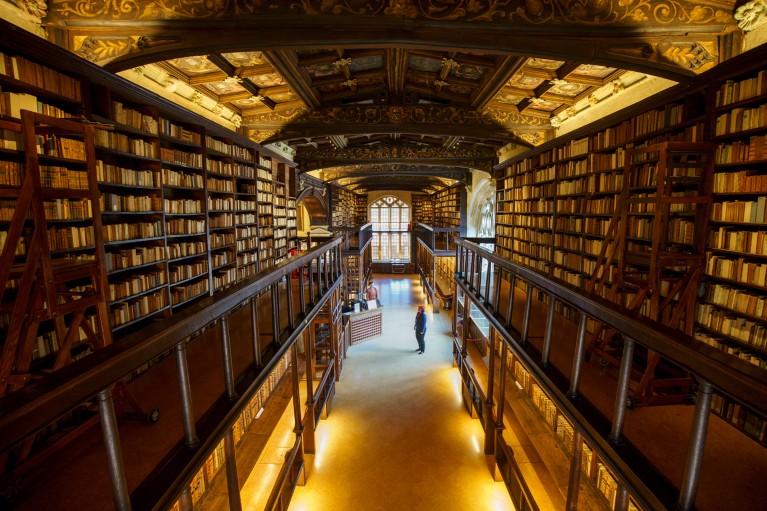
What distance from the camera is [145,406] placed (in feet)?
7.70

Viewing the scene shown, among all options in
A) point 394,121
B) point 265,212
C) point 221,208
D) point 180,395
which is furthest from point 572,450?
point 265,212

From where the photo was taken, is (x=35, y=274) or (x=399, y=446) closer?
(x=35, y=274)

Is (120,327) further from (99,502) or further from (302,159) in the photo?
(302,159)

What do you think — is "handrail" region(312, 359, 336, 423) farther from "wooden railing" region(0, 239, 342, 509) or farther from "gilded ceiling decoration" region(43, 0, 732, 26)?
"gilded ceiling decoration" region(43, 0, 732, 26)

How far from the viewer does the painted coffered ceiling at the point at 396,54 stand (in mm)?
2938

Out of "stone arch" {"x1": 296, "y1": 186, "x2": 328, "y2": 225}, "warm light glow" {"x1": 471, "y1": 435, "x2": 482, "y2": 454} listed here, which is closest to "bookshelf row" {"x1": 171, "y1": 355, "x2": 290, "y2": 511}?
"warm light glow" {"x1": 471, "y1": 435, "x2": 482, "y2": 454}

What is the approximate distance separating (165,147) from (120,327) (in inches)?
87.1

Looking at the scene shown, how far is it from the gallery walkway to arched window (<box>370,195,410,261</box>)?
461 inches

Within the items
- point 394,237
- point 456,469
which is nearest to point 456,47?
point 456,469

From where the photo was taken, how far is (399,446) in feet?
16.6

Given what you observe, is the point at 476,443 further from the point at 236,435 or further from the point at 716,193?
the point at 716,193

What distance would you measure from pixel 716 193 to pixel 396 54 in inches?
146

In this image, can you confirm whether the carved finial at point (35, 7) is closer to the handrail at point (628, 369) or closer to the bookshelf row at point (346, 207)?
the handrail at point (628, 369)

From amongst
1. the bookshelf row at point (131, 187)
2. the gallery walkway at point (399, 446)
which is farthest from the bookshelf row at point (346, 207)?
the bookshelf row at point (131, 187)
